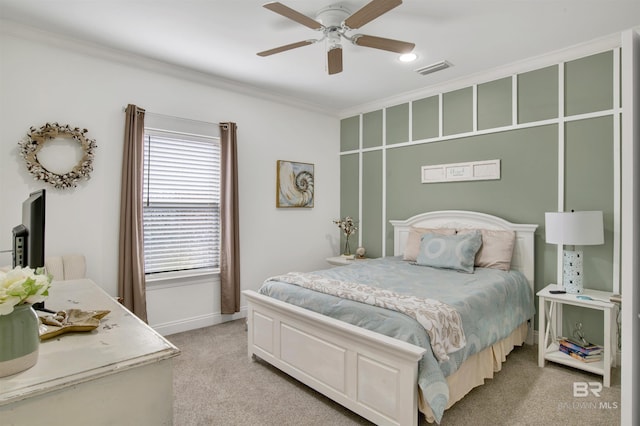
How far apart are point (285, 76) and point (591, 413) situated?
3900mm

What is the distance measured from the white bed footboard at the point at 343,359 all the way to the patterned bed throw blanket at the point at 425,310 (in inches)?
8.0

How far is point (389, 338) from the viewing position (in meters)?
1.91

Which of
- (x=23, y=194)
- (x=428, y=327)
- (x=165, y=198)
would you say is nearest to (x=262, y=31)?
(x=165, y=198)

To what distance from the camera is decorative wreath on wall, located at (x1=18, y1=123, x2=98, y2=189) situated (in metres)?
2.77

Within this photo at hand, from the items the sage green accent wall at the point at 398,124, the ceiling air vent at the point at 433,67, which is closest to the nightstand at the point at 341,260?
the sage green accent wall at the point at 398,124

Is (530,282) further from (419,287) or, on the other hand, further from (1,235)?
(1,235)

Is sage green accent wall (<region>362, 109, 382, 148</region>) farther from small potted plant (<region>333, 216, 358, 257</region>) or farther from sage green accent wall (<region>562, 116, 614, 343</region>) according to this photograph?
sage green accent wall (<region>562, 116, 614, 343</region>)

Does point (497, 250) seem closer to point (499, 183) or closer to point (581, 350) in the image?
point (499, 183)

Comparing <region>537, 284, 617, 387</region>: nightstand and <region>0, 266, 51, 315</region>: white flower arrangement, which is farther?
<region>537, 284, 617, 387</region>: nightstand

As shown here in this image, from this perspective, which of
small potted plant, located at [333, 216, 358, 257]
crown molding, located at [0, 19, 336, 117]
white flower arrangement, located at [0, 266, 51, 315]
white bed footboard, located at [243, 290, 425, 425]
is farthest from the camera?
small potted plant, located at [333, 216, 358, 257]

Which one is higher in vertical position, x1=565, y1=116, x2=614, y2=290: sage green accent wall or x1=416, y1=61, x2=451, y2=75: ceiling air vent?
x1=416, y1=61, x2=451, y2=75: ceiling air vent

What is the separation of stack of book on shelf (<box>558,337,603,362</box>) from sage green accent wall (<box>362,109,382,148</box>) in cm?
305

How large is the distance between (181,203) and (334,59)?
2217 millimetres

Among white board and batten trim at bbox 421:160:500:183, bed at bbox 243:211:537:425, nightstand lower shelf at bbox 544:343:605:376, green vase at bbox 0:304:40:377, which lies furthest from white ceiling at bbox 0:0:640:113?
nightstand lower shelf at bbox 544:343:605:376
